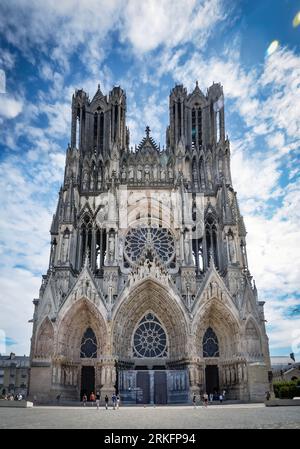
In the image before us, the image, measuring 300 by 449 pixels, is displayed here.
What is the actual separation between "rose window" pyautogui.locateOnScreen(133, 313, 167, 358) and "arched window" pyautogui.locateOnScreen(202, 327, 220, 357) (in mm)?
2830

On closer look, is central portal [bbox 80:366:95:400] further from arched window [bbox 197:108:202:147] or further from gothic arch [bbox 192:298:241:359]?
arched window [bbox 197:108:202:147]

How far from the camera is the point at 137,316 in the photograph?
2967 cm

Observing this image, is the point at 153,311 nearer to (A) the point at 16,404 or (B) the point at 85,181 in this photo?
(A) the point at 16,404

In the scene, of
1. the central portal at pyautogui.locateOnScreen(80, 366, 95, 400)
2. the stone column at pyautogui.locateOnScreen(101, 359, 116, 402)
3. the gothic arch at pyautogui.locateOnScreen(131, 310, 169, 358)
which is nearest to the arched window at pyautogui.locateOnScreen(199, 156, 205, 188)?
the gothic arch at pyautogui.locateOnScreen(131, 310, 169, 358)

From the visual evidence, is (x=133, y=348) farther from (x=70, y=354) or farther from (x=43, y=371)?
(x=43, y=371)

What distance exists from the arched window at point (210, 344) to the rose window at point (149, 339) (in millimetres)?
2830

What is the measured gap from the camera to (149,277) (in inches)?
1146

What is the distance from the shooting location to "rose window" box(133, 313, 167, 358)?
29.2 metres

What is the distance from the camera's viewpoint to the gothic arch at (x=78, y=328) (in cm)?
2747

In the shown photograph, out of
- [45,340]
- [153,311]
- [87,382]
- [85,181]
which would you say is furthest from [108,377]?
[85,181]

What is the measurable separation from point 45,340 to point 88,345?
325 cm

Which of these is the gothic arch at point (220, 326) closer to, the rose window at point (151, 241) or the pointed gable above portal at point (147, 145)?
the rose window at point (151, 241)

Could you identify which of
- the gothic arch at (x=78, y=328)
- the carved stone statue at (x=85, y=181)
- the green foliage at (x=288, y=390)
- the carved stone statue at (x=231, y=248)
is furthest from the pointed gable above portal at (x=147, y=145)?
the green foliage at (x=288, y=390)
